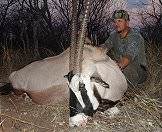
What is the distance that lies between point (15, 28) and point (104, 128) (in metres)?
10.8

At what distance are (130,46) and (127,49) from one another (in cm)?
5

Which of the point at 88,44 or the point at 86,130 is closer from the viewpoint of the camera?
the point at 86,130

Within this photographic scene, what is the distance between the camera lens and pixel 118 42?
5219 mm

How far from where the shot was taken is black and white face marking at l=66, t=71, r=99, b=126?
13.2 feet

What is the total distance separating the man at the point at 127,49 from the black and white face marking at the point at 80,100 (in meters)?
0.88

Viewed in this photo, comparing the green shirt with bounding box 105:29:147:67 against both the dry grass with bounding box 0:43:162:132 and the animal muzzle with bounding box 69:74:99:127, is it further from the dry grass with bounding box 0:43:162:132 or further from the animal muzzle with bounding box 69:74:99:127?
the animal muzzle with bounding box 69:74:99:127

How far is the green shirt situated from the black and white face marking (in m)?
0.99

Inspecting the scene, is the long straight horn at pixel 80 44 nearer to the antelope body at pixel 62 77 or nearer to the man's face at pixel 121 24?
the antelope body at pixel 62 77

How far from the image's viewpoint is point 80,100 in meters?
4.06

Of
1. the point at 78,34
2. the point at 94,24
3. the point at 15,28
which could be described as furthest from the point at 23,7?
the point at 78,34

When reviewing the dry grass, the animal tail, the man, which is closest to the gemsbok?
the animal tail

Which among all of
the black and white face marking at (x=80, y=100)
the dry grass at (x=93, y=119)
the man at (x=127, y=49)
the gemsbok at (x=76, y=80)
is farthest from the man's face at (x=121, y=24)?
the black and white face marking at (x=80, y=100)

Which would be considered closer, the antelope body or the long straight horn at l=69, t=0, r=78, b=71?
the long straight horn at l=69, t=0, r=78, b=71

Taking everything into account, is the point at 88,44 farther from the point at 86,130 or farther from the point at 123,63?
the point at 86,130
